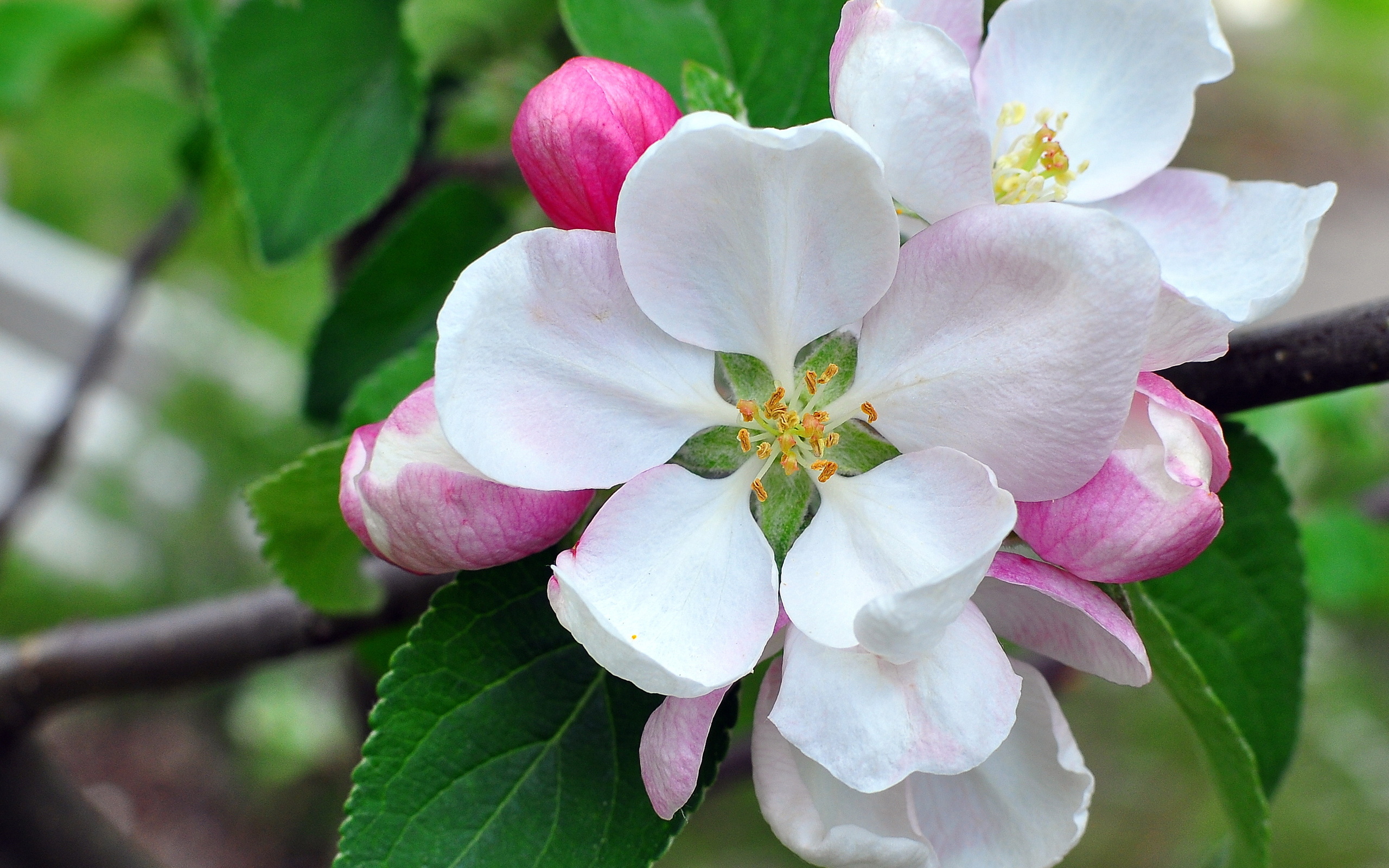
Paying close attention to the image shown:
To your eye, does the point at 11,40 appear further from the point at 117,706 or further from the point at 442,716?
the point at 117,706

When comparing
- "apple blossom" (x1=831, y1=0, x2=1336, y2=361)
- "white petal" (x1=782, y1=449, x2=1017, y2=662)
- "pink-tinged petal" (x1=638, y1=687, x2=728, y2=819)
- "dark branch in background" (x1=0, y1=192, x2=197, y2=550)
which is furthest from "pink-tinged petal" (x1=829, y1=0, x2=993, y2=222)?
"dark branch in background" (x1=0, y1=192, x2=197, y2=550)

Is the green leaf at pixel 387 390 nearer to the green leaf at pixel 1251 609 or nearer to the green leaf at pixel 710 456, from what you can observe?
the green leaf at pixel 710 456

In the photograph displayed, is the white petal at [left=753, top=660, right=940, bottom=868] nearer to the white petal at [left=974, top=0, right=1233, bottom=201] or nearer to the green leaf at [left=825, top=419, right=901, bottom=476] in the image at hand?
the green leaf at [left=825, top=419, right=901, bottom=476]

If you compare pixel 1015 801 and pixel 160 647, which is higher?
pixel 1015 801

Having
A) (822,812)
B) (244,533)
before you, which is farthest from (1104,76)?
(244,533)

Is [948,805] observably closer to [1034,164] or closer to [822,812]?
[822,812]

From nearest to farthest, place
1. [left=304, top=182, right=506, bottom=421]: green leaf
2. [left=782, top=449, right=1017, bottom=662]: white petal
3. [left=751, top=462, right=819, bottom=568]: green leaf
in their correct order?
[left=782, top=449, right=1017, bottom=662]: white petal < [left=751, top=462, right=819, bottom=568]: green leaf < [left=304, top=182, right=506, bottom=421]: green leaf
